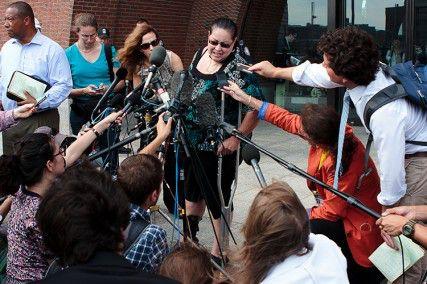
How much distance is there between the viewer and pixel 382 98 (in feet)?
10.5

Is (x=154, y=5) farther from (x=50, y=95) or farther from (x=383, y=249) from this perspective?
(x=383, y=249)

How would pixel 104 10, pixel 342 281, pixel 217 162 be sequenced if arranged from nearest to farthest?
1. pixel 342 281
2. pixel 217 162
3. pixel 104 10

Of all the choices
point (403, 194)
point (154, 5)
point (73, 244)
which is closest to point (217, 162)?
point (403, 194)

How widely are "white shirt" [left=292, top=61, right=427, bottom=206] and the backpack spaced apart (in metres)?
0.03

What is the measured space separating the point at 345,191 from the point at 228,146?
3.43ft

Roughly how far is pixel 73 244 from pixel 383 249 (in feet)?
6.30

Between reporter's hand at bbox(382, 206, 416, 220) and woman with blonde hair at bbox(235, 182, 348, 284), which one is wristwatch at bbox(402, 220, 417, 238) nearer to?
reporter's hand at bbox(382, 206, 416, 220)

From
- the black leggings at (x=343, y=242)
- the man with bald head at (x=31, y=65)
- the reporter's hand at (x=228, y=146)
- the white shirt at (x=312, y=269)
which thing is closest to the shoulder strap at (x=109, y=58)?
the man with bald head at (x=31, y=65)

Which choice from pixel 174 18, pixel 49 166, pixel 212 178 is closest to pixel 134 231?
pixel 49 166

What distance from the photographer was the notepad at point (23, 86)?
491 cm

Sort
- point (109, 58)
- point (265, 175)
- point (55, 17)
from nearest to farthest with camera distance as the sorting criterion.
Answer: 1. point (109, 58)
2. point (265, 175)
3. point (55, 17)

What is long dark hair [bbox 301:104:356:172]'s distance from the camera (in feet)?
11.8

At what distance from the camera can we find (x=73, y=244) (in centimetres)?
197

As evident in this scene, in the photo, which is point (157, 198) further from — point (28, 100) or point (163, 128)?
point (28, 100)
